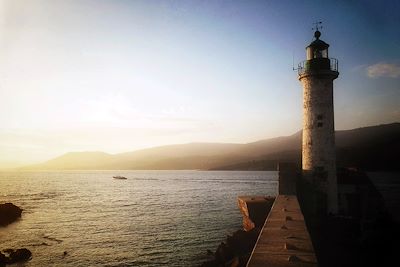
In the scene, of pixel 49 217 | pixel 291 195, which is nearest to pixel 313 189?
pixel 291 195

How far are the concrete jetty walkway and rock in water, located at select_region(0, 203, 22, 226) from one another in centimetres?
4066

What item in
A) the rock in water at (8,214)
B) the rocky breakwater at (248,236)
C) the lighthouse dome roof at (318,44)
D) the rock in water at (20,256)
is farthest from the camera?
the rock in water at (8,214)

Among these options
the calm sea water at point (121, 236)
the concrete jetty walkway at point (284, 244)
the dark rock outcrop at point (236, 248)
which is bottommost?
the calm sea water at point (121, 236)

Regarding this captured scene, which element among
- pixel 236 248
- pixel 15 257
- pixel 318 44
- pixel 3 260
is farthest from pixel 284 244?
pixel 15 257

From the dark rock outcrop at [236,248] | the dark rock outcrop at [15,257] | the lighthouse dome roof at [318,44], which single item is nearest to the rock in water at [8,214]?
the dark rock outcrop at [15,257]

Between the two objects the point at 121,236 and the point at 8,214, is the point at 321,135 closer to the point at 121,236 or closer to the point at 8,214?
the point at 121,236

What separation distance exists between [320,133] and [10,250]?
1056 inches

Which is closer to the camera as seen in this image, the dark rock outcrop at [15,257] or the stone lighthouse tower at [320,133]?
the stone lighthouse tower at [320,133]

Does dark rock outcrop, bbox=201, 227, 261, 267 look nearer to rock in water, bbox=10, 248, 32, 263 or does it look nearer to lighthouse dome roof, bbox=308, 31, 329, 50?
lighthouse dome roof, bbox=308, 31, 329, 50

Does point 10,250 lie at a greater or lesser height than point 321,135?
lesser

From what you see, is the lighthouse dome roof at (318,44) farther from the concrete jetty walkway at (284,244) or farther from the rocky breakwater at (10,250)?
the rocky breakwater at (10,250)

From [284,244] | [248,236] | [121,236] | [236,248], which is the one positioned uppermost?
[284,244]

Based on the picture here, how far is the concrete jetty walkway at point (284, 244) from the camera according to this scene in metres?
7.89

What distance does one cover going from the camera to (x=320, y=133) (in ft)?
70.3
